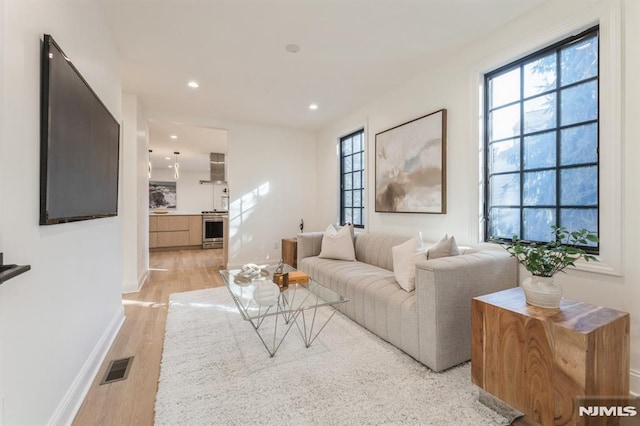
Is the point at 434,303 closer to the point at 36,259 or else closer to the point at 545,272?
the point at 545,272

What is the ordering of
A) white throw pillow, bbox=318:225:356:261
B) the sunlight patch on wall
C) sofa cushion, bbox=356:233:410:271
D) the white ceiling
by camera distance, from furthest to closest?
the sunlight patch on wall
white throw pillow, bbox=318:225:356:261
sofa cushion, bbox=356:233:410:271
the white ceiling

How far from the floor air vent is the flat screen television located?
106 centimetres

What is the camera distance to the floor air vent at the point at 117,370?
1808mm

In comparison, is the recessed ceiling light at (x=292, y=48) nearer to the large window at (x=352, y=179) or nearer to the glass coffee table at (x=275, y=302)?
the large window at (x=352, y=179)

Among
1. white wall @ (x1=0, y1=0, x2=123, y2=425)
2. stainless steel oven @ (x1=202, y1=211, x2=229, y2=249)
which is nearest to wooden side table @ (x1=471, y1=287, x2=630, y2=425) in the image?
white wall @ (x1=0, y1=0, x2=123, y2=425)

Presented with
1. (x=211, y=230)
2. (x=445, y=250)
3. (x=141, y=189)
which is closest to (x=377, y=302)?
(x=445, y=250)

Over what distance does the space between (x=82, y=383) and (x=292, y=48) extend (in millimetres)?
2990

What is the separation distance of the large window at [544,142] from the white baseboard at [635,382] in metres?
0.74

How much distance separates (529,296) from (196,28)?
309 cm

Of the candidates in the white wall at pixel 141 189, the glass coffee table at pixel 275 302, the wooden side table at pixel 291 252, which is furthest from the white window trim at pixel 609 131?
the white wall at pixel 141 189

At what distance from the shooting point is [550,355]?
1297 millimetres

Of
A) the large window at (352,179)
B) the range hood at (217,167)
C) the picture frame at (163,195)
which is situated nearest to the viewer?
the large window at (352,179)

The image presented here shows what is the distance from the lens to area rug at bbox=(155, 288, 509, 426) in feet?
4.79

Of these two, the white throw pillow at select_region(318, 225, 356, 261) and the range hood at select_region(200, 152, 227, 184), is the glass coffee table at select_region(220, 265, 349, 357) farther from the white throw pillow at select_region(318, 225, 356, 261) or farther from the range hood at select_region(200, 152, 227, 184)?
the range hood at select_region(200, 152, 227, 184)
